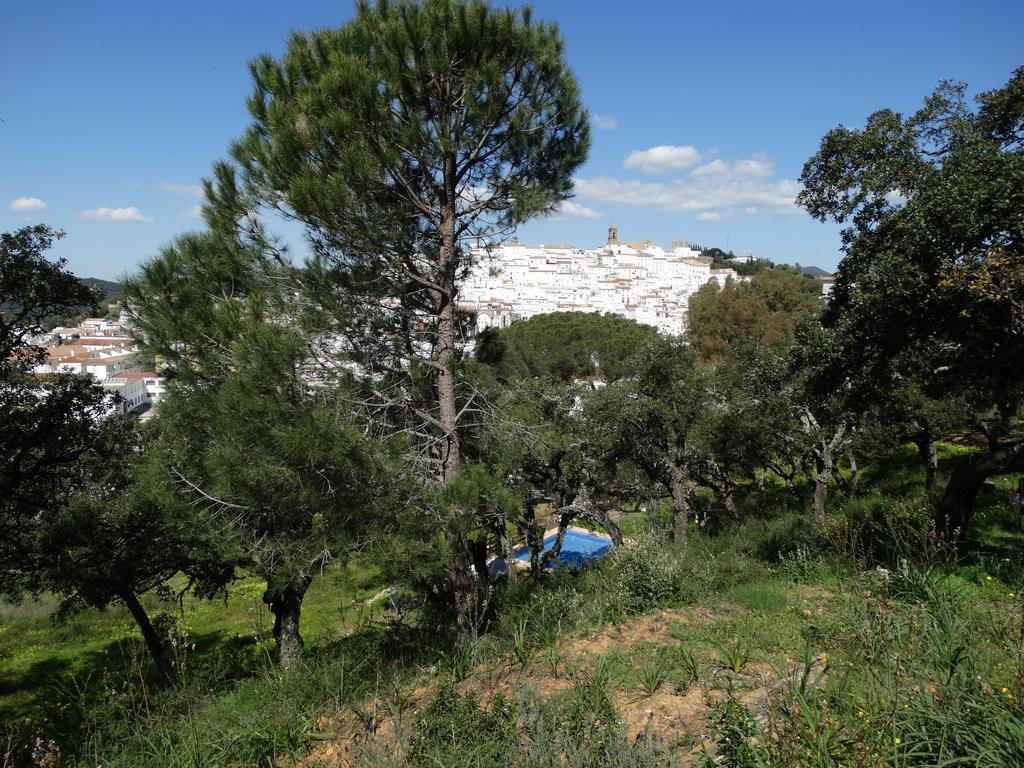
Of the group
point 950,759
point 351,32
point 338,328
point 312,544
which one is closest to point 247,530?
point 312,544

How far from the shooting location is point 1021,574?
16.3ft

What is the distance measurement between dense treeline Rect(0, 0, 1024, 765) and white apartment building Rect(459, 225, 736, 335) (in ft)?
255

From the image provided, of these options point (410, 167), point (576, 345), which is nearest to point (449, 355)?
point (410, 167)

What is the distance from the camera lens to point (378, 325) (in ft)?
21.3

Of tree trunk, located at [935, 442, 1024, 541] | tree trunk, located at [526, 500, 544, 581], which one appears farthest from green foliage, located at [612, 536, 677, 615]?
tree trunk, located at [526, 500, 544, 581]

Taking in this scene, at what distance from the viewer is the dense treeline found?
5395mm

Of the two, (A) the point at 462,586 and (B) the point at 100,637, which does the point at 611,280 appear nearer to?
(B) the point at 100,637

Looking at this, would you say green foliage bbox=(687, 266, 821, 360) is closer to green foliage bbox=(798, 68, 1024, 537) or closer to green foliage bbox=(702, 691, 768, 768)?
green foliage bbox=(798, 68, 1024, 537)

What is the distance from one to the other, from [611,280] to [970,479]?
131 m

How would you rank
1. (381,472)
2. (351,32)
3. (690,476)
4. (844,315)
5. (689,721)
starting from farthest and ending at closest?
(690,476), (844,315), (351,32), (381,472), (689,721)

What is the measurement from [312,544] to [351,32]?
4955 mm

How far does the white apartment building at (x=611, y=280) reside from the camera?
4023 inches

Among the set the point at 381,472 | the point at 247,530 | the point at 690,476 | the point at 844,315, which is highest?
the point at 844,315

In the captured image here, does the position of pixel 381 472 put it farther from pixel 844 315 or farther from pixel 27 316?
pixel 844 315
